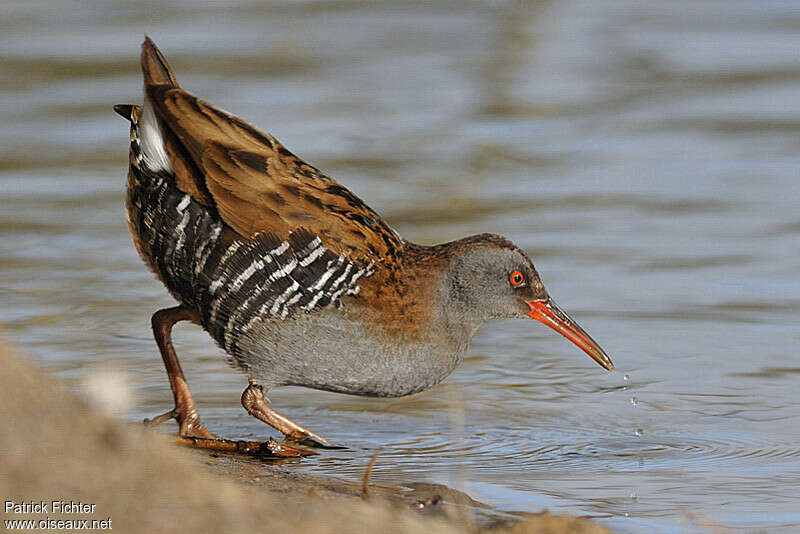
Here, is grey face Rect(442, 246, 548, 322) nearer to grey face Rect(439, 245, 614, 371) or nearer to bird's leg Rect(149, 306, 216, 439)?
grey face Rect(439, 245, 614, 371)

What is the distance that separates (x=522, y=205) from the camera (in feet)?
31.3

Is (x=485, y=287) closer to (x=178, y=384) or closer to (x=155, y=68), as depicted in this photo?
(x=178, y=384)

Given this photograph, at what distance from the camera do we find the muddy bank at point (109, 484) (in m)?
3.43

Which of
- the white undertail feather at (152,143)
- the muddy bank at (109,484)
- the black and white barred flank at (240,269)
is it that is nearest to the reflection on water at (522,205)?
the black and white barred flank at (240,269)

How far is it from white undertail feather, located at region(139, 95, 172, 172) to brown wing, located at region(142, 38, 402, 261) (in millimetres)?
50

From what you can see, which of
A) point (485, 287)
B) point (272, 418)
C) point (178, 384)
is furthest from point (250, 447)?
point (485, 287)

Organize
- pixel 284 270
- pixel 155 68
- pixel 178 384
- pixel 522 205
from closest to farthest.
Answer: pixel 284 270
pixel 178 384
pixel 155 68
pixel 522 205

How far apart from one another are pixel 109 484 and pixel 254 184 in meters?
2.65

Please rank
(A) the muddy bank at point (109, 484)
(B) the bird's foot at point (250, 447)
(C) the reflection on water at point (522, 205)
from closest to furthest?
(A) the muddy bank at point (109, 484)
(B) the bird's foot at point (250, 447)
(C) the reflection on water at point (522, 205)

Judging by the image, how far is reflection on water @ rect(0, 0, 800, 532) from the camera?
602 cm

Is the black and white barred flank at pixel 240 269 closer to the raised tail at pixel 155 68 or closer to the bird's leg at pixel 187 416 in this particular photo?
the bird's leg at pixel 187 416

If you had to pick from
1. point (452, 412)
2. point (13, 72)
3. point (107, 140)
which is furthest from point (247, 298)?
point (13, 72)

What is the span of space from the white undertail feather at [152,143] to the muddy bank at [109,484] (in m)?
2.54

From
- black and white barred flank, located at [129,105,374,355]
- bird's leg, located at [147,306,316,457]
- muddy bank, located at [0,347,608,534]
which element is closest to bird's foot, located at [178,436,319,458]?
bird's leg, located at [147,306,316,457]
